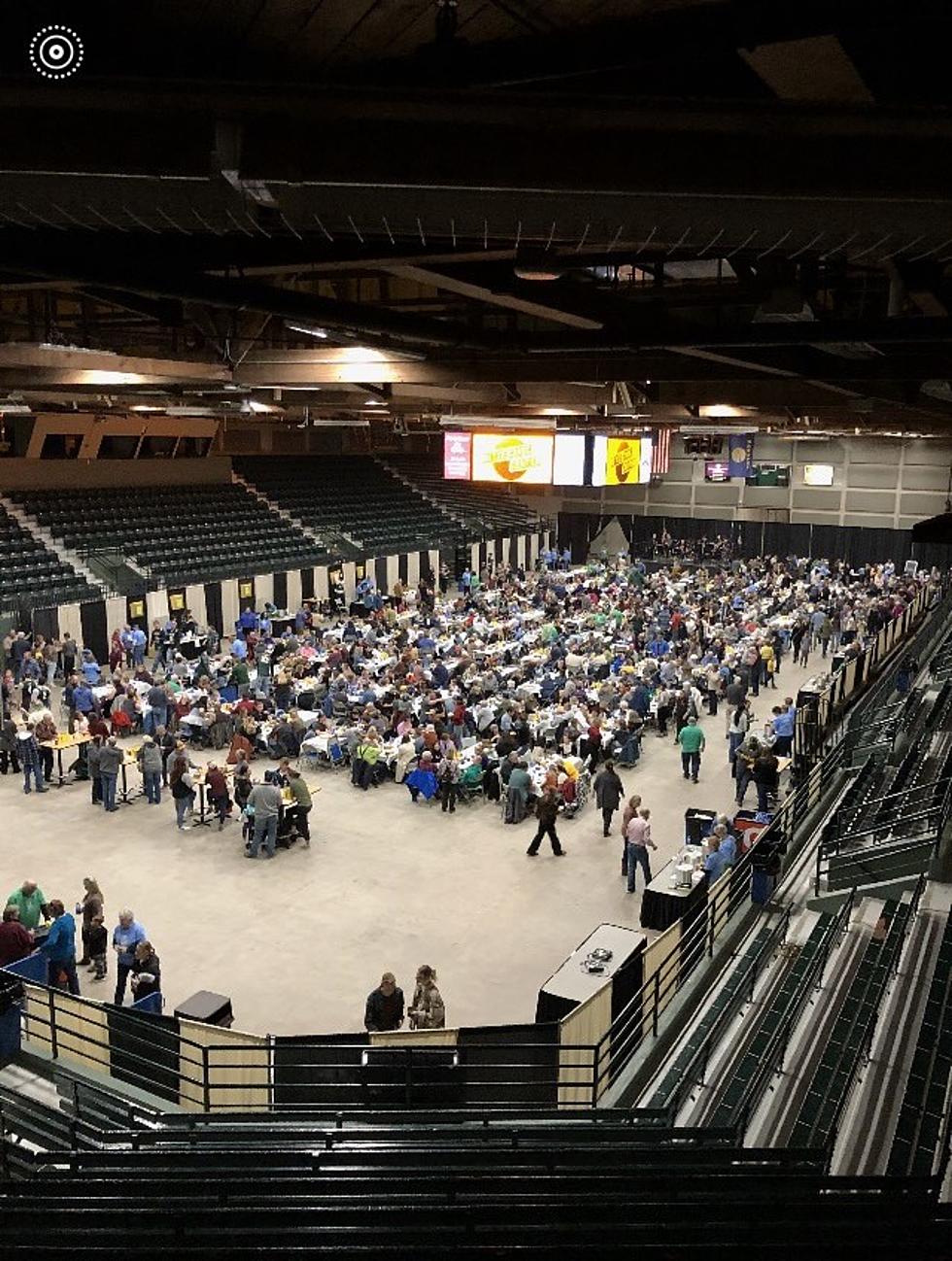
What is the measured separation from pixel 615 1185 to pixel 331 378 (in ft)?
25.4

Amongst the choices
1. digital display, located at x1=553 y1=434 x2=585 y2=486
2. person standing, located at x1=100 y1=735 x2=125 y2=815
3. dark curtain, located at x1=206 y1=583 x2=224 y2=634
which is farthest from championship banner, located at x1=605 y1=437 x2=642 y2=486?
dark curtain, located at x1=206 y1=583 x2=224 y2=634

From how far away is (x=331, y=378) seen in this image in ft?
35.1

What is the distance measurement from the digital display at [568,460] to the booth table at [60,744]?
1105 cm

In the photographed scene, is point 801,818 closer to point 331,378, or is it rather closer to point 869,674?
point 331,378

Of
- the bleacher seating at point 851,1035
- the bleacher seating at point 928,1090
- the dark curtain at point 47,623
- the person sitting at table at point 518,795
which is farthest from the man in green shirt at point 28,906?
the dark curtain at point 47,623

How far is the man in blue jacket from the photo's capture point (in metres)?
10.7

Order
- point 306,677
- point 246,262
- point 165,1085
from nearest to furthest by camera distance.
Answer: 1. point 246,262
2. point 165,1085
3. point 306,677

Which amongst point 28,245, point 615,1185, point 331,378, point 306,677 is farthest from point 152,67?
point 306,677

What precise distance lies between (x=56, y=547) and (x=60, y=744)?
1441 centimetres

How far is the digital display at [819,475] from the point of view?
48.2 metres

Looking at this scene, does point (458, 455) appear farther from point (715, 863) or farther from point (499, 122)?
point (499, 122)

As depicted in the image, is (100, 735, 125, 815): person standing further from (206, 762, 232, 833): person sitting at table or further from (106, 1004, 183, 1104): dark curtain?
(106, 1004, 183, 1104): dark curtain

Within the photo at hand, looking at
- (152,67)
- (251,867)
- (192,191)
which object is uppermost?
(152,67)

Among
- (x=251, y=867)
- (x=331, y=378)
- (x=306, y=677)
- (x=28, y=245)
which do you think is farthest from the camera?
(x=306, y=677)
